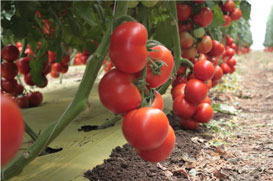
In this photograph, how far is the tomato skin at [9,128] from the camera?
0.37 m

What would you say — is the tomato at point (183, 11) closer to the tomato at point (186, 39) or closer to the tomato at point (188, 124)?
the tomato at point (186, 39)

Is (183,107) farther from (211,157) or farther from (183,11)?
(183,11)

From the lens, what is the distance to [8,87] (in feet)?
6.63

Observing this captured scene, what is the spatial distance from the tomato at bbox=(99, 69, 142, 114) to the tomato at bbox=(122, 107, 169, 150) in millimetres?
27

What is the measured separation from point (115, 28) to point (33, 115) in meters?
1.66

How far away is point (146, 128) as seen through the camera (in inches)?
24.2

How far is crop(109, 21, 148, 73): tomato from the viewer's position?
610 mm

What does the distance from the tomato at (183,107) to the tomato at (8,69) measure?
104 cm

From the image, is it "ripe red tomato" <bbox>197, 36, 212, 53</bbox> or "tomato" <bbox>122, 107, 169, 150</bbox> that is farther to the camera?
"ripe red tomato" <bbox>197, 36, 212, 53</bbox>

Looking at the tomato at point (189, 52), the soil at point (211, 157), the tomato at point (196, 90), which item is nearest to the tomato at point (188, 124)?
the soil at point (211, 157)

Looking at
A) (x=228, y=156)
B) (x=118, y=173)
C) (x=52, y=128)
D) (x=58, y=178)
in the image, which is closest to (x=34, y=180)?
(x=58, y=178)

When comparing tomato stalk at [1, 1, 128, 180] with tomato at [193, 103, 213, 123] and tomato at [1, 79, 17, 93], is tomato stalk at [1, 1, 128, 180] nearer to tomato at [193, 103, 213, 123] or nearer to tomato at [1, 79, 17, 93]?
tomato at [193, 103, 213, 123]

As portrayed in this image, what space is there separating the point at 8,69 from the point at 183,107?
3.64 feet

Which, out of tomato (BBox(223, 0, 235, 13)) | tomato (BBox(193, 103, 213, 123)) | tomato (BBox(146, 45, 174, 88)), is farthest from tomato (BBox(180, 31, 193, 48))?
tomato (BBox(146, 45, 174, 88))
